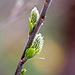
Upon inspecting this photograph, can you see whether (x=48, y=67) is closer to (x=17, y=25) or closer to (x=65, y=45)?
(x=65, y=45)

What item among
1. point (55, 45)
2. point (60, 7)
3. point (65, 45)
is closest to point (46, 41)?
point (55, 45)

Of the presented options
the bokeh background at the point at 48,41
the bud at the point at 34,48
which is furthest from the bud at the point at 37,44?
the bokeh background at the point at 48,41

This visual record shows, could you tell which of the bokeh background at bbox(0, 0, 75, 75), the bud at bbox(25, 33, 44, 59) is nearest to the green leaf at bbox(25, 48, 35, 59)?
the bud at bbox(25, 33, 44, 59)

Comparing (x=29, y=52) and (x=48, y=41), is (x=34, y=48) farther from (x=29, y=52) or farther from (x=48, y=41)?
(x=48, y=41)

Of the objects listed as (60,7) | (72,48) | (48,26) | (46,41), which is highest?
(60,7)

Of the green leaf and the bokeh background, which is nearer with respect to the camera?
the green leaf

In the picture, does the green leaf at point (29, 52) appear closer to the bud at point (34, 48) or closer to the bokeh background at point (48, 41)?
the bud at point (34, 48)

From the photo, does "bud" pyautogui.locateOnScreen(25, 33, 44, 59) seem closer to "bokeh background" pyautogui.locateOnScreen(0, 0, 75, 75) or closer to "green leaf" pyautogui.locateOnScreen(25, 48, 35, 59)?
"green leaf" pyautogui.locateOnScreen(25, 48, 35, 59)

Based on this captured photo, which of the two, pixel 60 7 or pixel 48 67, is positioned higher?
pixel 60 7

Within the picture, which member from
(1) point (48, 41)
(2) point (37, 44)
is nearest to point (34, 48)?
(2) point (37, 44)
